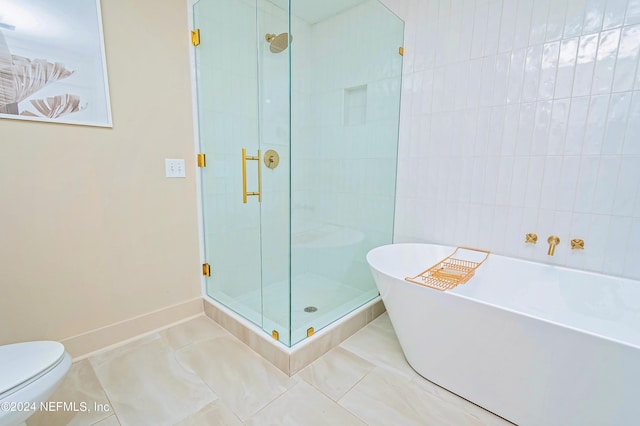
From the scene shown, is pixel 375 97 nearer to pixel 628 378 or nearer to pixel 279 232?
pixel 279 232

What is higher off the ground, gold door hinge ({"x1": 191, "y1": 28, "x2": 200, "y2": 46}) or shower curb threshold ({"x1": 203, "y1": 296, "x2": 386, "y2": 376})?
gold door hinge ({"x1": 191, "y1": 28, "x2": 200, "y2": 46})

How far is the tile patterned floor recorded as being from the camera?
129 centimetres

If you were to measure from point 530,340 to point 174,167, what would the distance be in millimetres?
2206

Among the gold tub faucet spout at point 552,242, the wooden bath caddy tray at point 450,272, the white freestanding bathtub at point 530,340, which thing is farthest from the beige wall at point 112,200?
the gold tub faucet spout at point 552,242

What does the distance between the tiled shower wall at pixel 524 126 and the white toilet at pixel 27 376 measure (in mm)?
2173

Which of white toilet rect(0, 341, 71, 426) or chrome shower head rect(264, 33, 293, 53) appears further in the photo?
chrome shower head rect(264, 33, 293, 53)

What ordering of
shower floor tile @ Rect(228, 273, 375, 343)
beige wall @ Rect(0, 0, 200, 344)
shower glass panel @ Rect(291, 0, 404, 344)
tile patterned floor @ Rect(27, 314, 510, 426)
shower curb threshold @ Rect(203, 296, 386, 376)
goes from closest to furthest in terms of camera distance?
tile patterned floor @ Rect(27, 314, 510, 426) < beige wall @ Rect(0, 0, 200, 344) < shower curb threshold @ Rect(203, 296, 386, 376) < shower floor tile @ Rect(228, 273, 375, 343) < shower glass panel @ Rect(291, 0, 404, 344)

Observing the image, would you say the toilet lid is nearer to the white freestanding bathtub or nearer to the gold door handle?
the gold door handle

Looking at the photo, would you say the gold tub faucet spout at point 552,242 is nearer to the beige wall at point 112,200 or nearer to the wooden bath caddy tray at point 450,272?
the wooden bath caddy tray at point 450,272

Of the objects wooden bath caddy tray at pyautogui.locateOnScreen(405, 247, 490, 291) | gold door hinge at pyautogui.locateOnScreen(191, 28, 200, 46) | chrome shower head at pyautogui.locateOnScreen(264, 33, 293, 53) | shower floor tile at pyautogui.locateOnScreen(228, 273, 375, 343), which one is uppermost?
gold door hinge at pyautogui.locateOnScreen(191, 28, 200, 46)

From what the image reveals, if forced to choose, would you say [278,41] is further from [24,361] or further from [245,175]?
[24,361]

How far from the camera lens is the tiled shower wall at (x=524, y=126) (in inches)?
57.7

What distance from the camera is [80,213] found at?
1.62m

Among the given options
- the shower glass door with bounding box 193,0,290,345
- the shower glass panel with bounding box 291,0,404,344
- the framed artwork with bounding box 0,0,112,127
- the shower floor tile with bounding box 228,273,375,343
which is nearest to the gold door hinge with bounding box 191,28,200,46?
the shower glass door with bounding box 193,0,290,345
